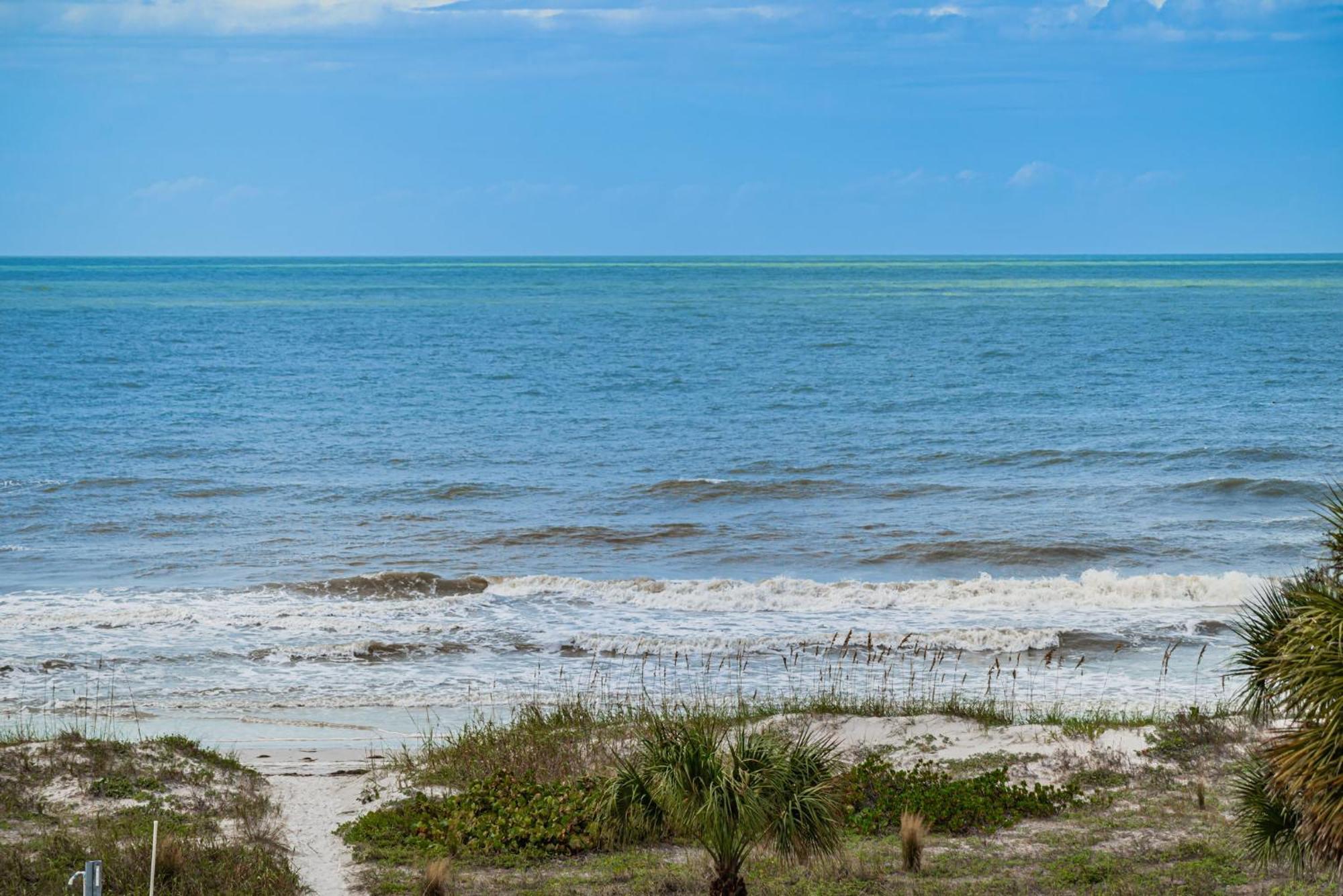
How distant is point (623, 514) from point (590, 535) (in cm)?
255

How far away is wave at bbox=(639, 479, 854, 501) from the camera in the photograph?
1319 inches

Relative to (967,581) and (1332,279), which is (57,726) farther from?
(1332,279)

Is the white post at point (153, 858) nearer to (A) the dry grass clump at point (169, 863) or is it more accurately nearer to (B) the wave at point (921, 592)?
(A) the dry grass clump at point (169, 863)

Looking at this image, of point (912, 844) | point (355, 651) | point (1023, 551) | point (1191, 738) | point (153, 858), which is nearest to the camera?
point (153, 858)

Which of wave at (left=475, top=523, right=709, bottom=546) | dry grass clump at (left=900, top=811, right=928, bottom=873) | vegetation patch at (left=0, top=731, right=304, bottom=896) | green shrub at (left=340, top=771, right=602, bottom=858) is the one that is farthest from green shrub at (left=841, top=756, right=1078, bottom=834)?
→ wave at (left=475, top=523, right=709, bottom=546)

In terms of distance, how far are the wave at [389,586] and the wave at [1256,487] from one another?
750 inches

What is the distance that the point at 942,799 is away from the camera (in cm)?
1204

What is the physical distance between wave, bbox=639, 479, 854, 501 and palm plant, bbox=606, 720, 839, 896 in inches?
928

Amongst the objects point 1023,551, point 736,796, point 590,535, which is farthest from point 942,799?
point 590,535

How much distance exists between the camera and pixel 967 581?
2422cm

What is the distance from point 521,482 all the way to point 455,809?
23442 millimetres

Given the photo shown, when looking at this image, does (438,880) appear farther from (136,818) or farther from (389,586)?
(389,586)

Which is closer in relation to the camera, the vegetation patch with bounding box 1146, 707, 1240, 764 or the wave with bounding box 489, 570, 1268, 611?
the vegetation patch with bounding box 1146, 707, 1240, 764

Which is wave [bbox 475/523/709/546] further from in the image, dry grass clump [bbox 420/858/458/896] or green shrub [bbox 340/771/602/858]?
dry grass clump [bbox 420/858/458/896]
